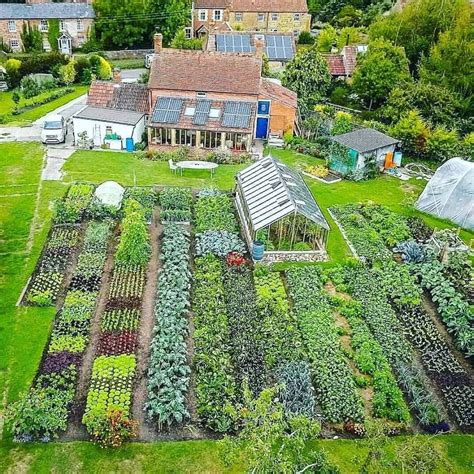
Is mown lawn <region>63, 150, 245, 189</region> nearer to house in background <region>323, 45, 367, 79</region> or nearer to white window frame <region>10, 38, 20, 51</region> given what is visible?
house in background <region>323, 45, 367, 79</region>

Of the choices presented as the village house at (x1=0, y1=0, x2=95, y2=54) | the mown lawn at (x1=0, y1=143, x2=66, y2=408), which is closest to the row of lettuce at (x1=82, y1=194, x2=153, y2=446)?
the mown lawn at (x1=0, y1=143, x2=66, y2=408)

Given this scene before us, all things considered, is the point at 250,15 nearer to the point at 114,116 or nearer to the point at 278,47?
the point at 278,47

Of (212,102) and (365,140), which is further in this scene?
(212,102)

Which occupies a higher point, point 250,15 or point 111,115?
point 250,15

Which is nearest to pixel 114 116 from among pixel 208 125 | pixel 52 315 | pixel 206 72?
pixel 208 125

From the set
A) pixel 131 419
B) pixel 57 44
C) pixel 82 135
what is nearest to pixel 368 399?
pixel 131 419

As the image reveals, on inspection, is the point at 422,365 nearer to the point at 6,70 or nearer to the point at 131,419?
the point at 131,419
